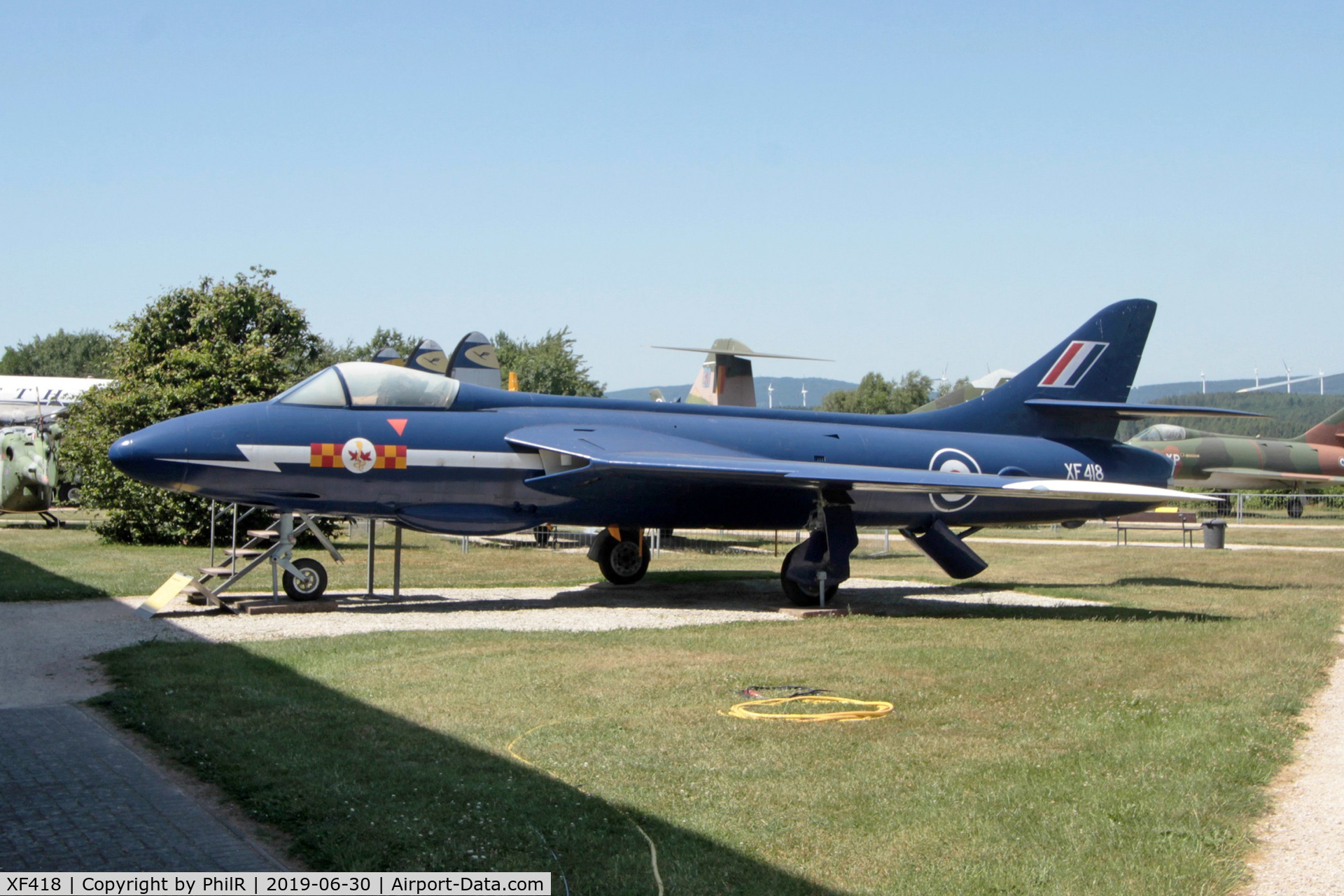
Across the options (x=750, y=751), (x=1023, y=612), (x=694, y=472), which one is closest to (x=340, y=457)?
(x=694, y=472)

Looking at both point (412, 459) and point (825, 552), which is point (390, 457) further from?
point (825, 552)

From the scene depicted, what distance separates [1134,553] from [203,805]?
24.0 meters

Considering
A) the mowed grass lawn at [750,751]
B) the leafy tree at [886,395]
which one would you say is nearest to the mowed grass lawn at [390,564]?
the mowed grass lawn at [750,751]

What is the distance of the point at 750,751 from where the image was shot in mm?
7277

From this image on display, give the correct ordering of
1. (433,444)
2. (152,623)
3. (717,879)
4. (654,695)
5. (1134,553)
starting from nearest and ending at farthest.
→ (717,879) < (654,695) < (152,623) < (433,444) < (1134,553)

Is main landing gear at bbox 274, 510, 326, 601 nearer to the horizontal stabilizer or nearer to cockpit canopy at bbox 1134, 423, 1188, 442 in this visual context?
the horizontal stabilizer

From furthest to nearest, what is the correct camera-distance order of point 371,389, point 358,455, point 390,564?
point 390,564
point 371,389
point 358,455

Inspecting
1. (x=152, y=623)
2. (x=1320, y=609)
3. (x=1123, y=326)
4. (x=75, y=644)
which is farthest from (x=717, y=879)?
(x=1123, y=326)

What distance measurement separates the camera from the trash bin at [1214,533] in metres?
27.6

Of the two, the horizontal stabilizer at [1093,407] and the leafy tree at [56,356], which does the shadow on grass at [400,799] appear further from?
the leafy tree at [56,356]

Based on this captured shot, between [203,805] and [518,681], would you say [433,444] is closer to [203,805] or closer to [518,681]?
[518,681]

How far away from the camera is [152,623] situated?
1318 centimetres

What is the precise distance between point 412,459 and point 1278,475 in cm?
→ 4017

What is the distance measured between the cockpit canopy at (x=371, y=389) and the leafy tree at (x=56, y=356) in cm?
9217
